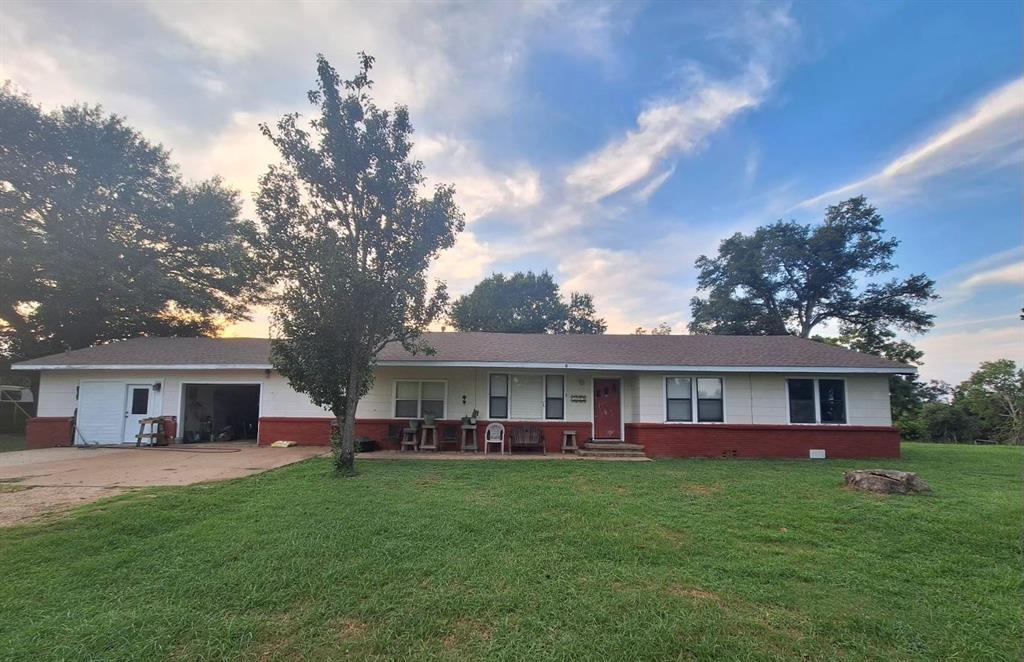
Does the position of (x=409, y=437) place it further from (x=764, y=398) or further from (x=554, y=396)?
(x=764, y=398)

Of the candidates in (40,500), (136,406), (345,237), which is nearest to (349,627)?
(40,500)

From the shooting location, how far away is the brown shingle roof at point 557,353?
41.1 ft

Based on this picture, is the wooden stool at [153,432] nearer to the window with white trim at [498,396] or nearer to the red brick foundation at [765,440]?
the window with white trim at [498,396]

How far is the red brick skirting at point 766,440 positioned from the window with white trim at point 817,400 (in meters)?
0.28

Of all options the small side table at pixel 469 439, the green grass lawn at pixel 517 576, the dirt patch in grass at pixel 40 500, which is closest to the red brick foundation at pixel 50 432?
the dirt patch in grass at pixel 40 500

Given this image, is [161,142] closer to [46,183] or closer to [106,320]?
[46,183]

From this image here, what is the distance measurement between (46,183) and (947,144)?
33.1m

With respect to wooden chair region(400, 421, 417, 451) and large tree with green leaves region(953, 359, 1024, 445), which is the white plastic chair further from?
large tree with green leaves region(953, 359, 1024, 445)

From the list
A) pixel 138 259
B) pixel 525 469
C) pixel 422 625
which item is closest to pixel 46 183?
pixel 138 259

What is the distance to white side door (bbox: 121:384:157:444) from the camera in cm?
1420

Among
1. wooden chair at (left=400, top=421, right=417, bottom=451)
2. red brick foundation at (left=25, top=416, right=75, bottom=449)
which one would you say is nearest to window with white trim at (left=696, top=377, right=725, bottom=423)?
wooden chair at (left=400, top=421, right=417, bottom=451)

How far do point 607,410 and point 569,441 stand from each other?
158 cm

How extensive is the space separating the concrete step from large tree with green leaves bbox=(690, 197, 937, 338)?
59.8 ft

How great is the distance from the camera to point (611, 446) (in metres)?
12.5
